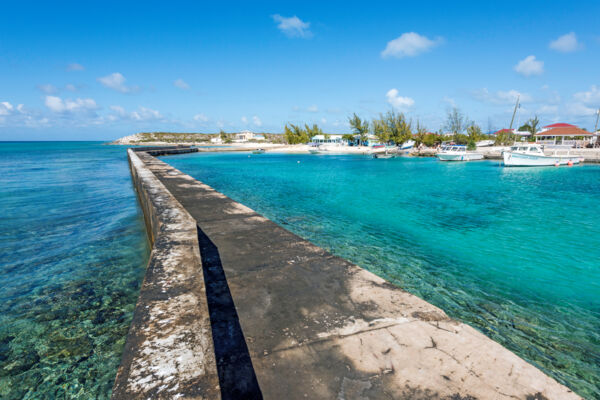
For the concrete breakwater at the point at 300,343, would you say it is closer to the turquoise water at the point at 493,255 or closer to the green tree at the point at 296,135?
the turquoise water at the point at 493,255

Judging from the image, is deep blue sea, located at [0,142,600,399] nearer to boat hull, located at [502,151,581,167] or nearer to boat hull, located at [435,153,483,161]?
boat hull, located at [502,151,581,167]

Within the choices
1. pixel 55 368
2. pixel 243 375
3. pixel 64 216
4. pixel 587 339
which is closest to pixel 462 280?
pixel 587 339

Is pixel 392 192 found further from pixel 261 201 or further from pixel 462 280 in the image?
pixel 462 280

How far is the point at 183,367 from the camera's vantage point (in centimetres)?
186

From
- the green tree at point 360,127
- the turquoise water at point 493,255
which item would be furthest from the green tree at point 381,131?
the turquoise water at point 493,255

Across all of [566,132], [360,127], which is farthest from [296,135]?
[566,132]

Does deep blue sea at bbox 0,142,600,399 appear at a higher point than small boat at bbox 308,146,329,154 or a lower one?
lower

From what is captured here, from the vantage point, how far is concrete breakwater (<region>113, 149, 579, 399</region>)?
1.86 m

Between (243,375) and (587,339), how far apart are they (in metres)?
5.23

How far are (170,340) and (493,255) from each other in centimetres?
824

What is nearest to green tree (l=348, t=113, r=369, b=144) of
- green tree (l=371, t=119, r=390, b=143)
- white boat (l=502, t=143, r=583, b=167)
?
green tree (l=371, t=119, r=390, b=143)

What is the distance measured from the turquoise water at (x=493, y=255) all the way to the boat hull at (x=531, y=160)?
65.4 ft

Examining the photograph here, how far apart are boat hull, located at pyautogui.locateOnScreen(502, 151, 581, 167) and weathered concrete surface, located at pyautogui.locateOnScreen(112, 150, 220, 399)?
4081 centimetres

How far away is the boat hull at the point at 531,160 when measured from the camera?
33406 mm
